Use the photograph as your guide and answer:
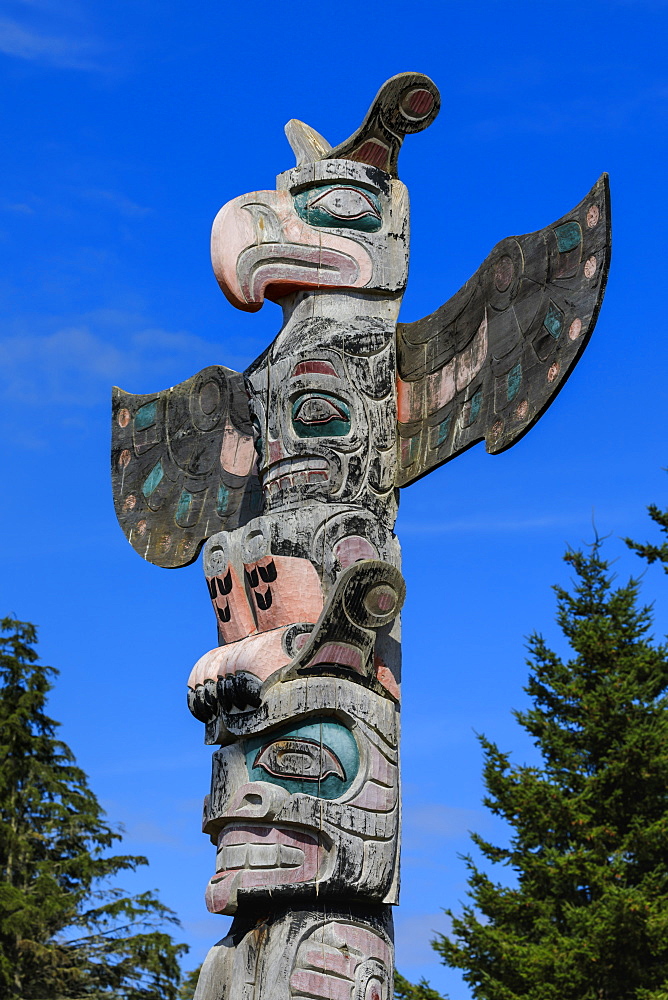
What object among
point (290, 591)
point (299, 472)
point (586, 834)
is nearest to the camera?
point (290, 591)

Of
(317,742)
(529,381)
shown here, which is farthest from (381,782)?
(529,381)

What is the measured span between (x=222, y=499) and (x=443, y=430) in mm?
2344

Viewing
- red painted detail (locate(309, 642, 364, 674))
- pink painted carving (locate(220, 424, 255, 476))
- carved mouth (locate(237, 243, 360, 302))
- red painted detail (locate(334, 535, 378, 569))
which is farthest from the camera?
pink painted carving (locate(220, 424, 255, 476))

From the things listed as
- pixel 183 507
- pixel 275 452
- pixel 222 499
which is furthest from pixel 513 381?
pixel 183 507

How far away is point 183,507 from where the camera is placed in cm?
1068

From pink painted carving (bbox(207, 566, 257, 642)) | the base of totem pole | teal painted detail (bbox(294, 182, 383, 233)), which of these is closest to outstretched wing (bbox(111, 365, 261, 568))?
pink painted carving (bbox(207, 566, 257, 642))

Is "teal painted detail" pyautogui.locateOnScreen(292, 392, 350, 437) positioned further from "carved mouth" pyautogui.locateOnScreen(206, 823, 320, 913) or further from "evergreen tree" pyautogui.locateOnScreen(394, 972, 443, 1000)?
"evergreen tree" pyautogui.locateOnScreen(394, 972, 443, 1000)

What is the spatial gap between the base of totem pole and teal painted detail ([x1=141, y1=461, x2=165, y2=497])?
4190 mm

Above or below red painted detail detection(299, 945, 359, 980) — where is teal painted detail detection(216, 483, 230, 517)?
above

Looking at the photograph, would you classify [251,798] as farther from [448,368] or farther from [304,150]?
[304,150]

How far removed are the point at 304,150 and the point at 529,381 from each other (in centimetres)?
281

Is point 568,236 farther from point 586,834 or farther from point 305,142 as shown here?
point 586,834

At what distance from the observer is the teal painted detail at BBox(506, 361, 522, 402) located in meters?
8.19

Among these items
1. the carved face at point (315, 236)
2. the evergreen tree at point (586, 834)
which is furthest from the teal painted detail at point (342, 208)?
the evergreen tree at point (586, 834)
